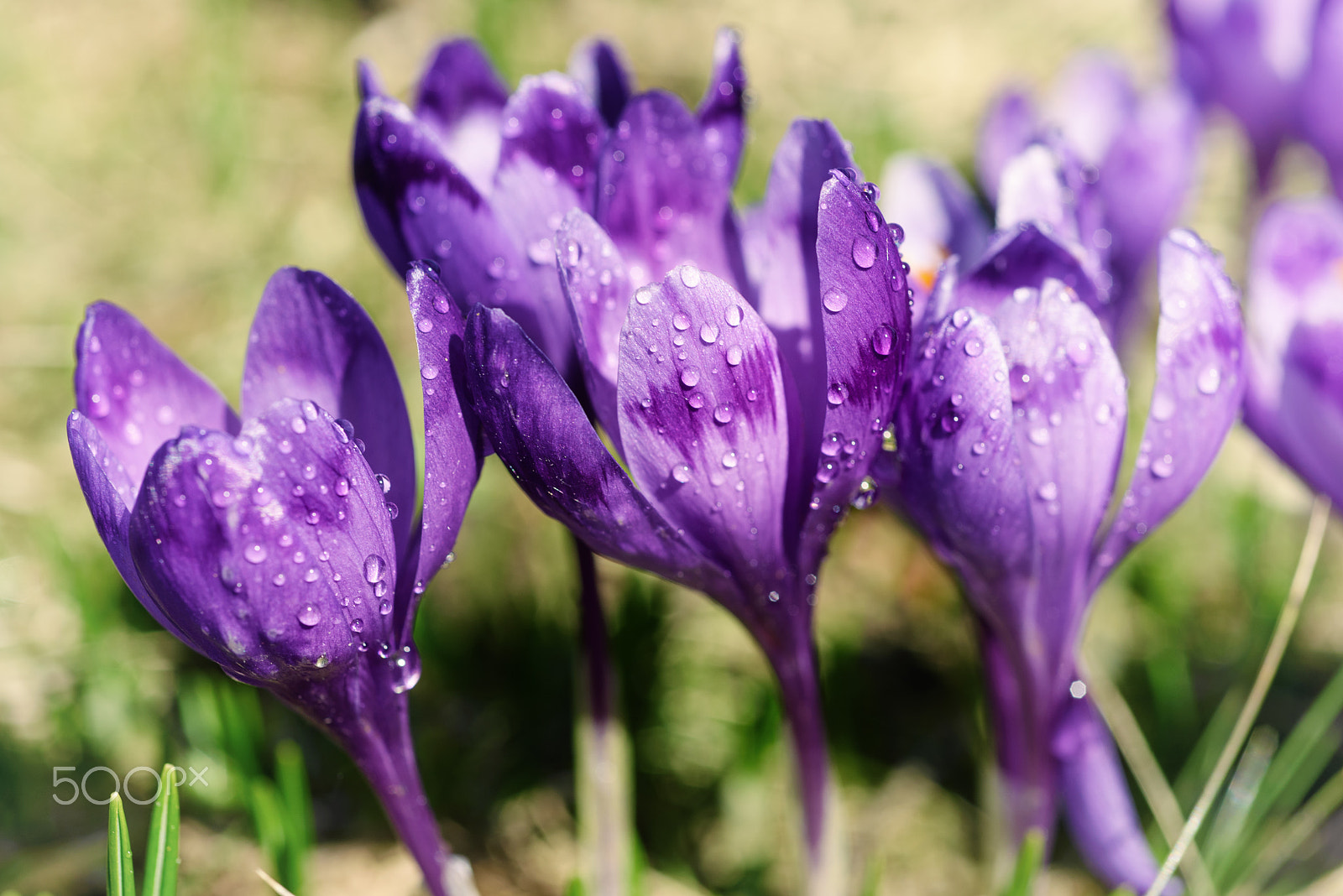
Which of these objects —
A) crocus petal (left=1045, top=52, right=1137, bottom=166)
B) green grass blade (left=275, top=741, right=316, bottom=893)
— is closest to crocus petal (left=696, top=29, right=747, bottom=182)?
green grass blade (left=275, top=741, right=316, bottom=893)

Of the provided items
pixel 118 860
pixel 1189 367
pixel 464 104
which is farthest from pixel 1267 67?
pixel 118 860

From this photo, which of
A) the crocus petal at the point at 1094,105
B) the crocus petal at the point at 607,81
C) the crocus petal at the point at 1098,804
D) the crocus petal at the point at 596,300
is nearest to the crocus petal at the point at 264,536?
the crocus petal at the point at 596,300

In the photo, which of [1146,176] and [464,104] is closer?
[464,104]

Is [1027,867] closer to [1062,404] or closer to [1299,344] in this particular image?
[1062,404]

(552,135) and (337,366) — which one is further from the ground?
(552,135)

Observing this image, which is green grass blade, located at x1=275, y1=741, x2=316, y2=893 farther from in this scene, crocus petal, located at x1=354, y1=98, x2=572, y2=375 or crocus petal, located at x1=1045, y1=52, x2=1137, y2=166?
crocus petal, located at x1=1045, y1=52, x2=1137, y2=166

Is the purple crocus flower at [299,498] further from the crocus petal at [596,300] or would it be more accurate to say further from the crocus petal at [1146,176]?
the crocus petal at [1146,176]
